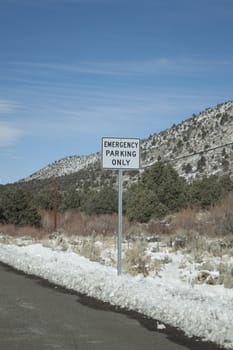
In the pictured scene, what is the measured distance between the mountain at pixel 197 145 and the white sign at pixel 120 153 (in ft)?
157

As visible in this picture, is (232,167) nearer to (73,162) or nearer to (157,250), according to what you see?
(157,250)

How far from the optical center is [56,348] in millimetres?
7469

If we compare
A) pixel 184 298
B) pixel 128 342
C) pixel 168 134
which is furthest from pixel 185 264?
pixel 168 134

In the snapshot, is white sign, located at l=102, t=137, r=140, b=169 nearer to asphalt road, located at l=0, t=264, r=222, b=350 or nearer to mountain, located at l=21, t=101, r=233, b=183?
asphalt road, located at l=0, t=264, r=222, b=350

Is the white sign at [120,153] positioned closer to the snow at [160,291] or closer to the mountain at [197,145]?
the snow at [160,291]

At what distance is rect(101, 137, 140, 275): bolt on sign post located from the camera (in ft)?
47.6

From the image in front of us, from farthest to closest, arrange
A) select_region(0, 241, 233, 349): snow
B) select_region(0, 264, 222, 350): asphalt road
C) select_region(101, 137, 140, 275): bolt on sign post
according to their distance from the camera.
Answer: select_region(101, 137, 140, 275): bolt on sign post → select_region(0, 241, 233, 349): snow → select_region(0, 264, 222, 350): asphalt road

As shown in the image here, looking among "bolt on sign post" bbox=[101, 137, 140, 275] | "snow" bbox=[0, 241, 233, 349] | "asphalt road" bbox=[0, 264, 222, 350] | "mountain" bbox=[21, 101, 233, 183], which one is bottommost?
"asphalt road" bbox=[0, 264, 222, 350]

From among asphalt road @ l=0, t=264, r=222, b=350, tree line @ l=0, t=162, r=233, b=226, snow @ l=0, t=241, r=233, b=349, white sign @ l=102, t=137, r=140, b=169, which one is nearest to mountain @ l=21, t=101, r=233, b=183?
tree line @ l=0, t=162, r=233, b=226

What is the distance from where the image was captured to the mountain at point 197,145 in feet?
230

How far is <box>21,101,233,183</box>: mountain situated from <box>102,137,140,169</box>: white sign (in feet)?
157

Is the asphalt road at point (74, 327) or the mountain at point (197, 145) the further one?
the mountain at point (197, 145)

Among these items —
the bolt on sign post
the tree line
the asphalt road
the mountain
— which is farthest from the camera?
the mountain

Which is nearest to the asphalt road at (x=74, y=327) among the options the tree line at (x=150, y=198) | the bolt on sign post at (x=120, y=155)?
the bolt on sign post at (x=120, y=155)
